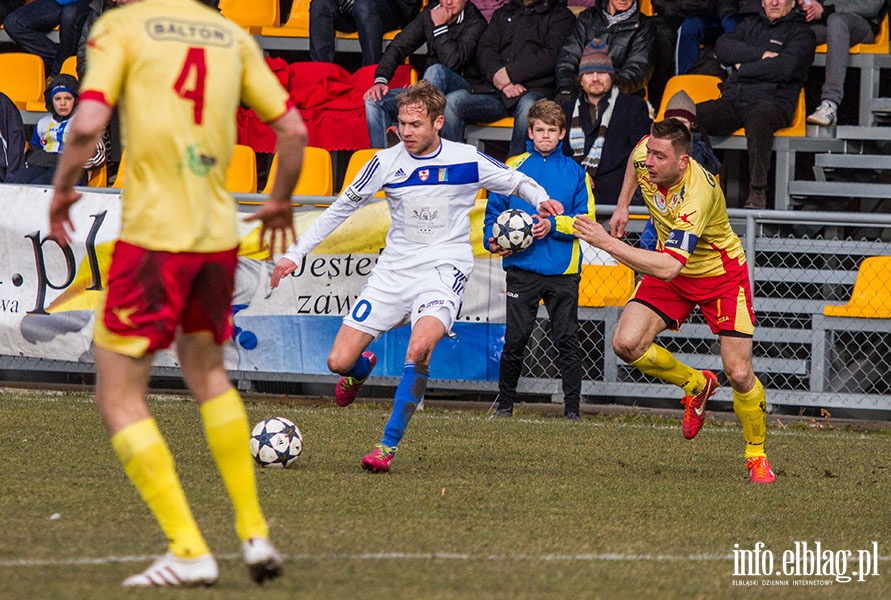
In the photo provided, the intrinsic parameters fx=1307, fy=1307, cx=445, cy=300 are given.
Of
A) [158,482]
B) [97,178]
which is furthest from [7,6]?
[158,482]

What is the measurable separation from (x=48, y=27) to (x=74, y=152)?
1148cm

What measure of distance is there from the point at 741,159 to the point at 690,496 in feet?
22.7

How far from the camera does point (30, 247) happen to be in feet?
35.0

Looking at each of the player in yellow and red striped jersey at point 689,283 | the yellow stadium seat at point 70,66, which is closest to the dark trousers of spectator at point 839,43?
the player in yellow and red striped jersey at point 689,283

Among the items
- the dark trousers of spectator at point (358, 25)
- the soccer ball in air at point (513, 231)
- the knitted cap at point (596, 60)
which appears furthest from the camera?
the dark trousers of spectator at point (358, 25)

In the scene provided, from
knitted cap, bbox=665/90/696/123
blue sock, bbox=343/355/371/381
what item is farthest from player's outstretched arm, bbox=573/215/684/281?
knitted cap, bbox=665/90/696/123

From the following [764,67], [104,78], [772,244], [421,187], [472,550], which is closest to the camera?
[104,78]

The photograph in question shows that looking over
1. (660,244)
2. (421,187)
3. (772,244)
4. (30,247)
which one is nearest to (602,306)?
(772,244)

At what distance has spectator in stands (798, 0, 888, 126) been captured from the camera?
12359 millimetres

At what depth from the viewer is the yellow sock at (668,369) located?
7883 mm

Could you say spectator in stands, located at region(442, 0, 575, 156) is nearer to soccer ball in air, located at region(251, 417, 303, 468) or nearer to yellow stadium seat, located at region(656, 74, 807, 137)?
yellow stadium seat, located at region(656, 74, 807, 137)

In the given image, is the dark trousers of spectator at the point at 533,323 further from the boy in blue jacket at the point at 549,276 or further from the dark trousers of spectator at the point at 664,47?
the dark trousers of spectator at the point at 664,47

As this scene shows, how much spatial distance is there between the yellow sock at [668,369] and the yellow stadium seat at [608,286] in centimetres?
254

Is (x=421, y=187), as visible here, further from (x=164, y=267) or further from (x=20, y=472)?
(x=164, y=267)
